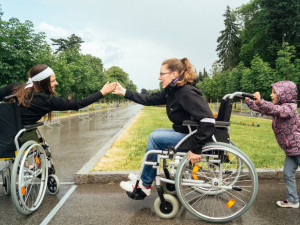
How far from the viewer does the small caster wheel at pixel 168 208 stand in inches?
115

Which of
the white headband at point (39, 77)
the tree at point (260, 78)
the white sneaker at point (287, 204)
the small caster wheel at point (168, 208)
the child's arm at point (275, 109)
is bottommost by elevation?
the white sneaker at point (287, 204)

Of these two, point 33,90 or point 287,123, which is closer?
point 287,123

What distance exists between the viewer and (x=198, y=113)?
9.00ft

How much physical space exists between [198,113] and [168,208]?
120 cm

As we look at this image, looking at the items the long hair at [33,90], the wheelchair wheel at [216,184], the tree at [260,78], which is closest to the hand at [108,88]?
the long hair at [33,90]

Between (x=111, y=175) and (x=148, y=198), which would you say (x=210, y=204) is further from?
(x=111, y=175)

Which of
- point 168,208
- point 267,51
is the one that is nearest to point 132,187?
point 168,208

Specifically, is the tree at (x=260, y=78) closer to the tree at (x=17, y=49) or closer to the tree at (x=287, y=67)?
the tree at (x=287, y=67)

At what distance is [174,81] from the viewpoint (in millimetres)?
3021

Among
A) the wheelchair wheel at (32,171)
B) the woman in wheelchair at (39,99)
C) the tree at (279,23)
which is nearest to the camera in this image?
the wheelchair wheel at (32,171)

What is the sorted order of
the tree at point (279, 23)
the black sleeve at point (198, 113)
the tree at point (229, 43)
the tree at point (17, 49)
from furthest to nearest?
1. the tree at point (229, 43)
2. the tree at point (279, 23)
3. the tree at point (17, 49)
4. the black sleeve at point (198, 113)

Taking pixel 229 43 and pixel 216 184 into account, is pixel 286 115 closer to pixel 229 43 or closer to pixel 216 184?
pixel 216 184

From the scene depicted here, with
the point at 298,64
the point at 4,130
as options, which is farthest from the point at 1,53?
the point at 298,64

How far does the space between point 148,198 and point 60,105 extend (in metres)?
1.82
